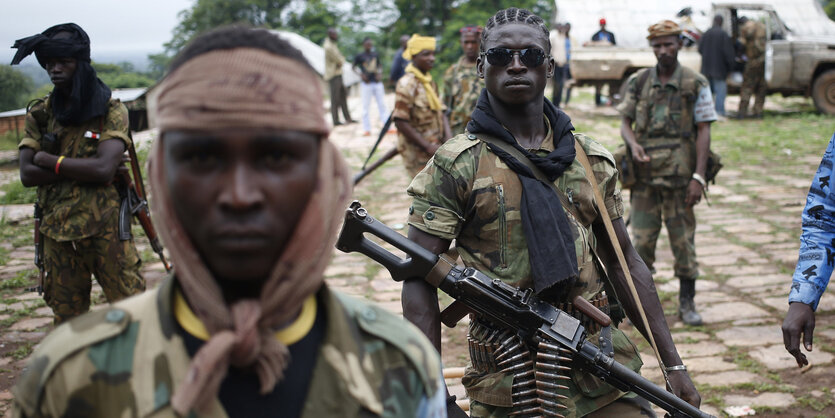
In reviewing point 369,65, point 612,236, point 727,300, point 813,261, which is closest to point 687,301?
point 727,300

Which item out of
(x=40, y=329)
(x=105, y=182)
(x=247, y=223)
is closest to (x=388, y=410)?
(x=247, y=223)

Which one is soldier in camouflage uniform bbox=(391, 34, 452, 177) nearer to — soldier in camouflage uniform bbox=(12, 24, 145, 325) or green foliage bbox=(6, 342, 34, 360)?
soldier in camouflage uniform bbox=(12, 24, 145, 325)

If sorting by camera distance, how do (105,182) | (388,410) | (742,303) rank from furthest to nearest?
1. (742,303)
2. (105,182)
3. (388,410)

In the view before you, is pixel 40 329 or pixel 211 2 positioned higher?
pixel 211 2

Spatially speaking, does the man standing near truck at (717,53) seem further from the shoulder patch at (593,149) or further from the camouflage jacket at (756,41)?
the shoulder patch at (593,149)

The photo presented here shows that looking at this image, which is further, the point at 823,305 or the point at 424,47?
the point at 424,47

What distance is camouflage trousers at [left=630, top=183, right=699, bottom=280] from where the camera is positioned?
21.2 ft

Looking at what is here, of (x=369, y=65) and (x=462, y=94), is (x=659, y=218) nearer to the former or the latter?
(x=462, y=94)

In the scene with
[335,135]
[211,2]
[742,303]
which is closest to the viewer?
[742,303]

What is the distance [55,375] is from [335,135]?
15.6 meters

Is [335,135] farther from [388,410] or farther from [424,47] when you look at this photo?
[388,410]

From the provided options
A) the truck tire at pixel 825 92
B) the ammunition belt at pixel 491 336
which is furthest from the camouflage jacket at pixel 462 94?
the truck tire at pixel 825 92

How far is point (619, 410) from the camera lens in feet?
9.53

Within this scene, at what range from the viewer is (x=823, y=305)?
21.1 ft
